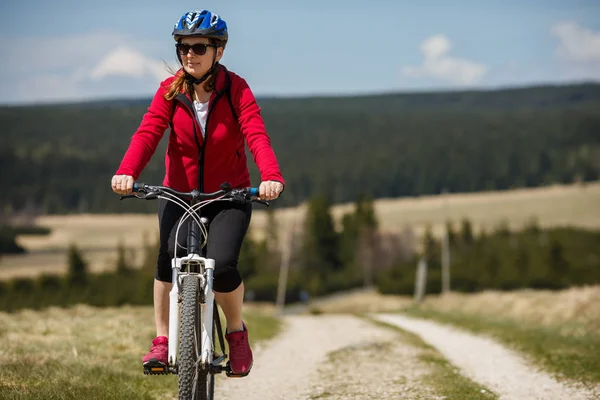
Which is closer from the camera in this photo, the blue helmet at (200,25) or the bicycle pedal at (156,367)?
the bicycle pedal at (156,367)

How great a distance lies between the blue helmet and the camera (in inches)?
269

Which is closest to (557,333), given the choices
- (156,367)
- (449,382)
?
(449,382)

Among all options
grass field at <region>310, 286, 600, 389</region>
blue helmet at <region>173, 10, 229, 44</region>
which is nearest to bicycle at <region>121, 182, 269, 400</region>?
blue helmet at <region>173, 10, 229, 44</region>

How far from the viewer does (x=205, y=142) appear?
7031 millimetres

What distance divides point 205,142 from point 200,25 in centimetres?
96

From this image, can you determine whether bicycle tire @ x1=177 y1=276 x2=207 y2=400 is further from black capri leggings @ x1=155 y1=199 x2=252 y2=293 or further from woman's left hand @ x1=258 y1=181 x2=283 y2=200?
woman's left hand @ x1=258 y1=181 x2=283 y2=200

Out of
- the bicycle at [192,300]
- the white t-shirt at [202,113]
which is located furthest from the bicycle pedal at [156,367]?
Result: the white t-shirt at [202,113]

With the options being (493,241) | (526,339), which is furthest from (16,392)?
(493,241)

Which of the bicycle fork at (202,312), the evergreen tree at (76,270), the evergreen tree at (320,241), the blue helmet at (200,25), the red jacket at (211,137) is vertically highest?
the blue helmet at (200,25)

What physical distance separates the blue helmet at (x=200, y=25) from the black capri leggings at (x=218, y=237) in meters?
1.39

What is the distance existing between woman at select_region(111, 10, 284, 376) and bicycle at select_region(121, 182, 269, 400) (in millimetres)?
122

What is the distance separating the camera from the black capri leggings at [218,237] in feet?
22.2

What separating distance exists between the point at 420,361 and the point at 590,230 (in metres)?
153

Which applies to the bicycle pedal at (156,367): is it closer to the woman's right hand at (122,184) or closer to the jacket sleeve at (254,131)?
the woman's right hand at (122,184)
